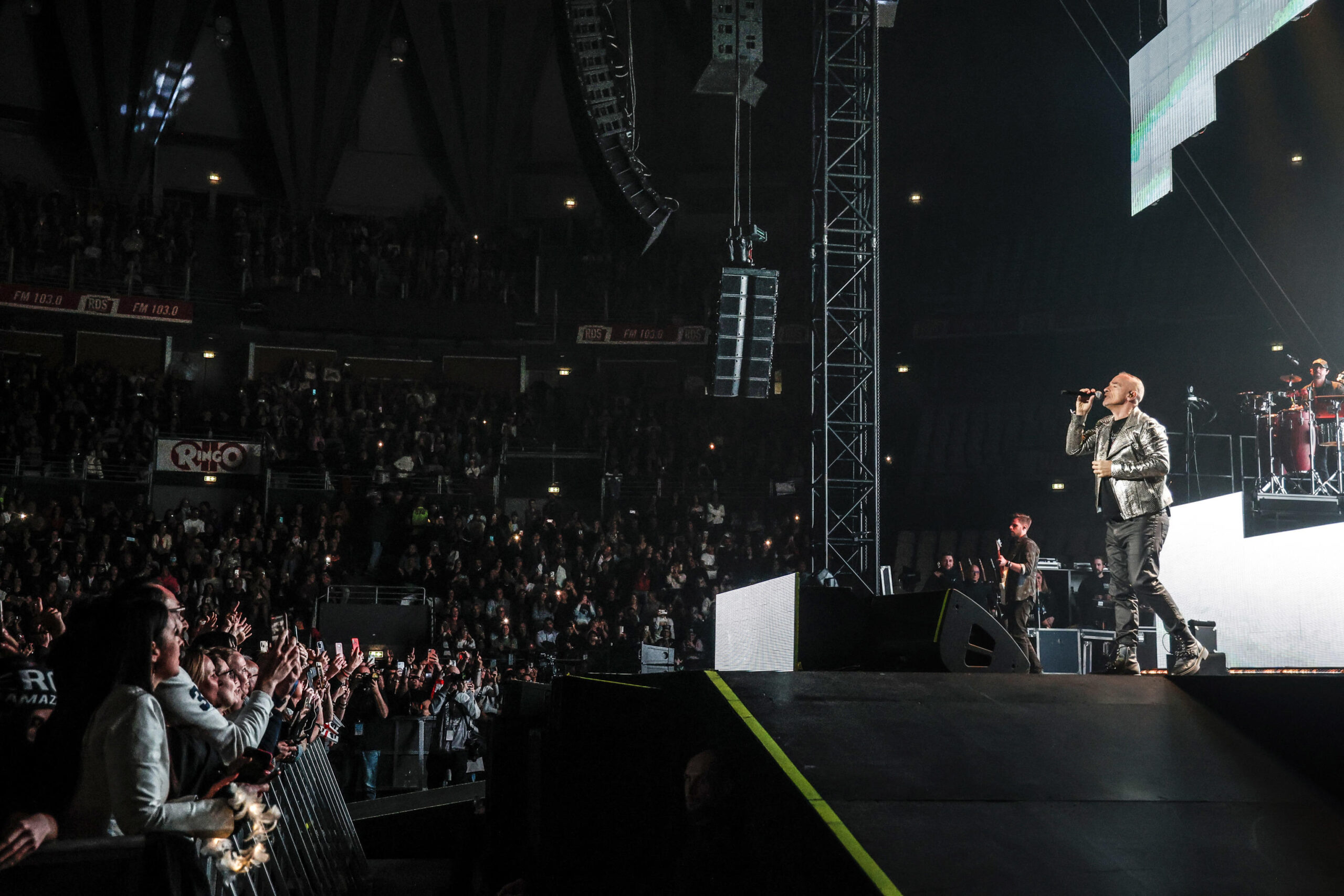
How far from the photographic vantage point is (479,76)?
29344 millimetres

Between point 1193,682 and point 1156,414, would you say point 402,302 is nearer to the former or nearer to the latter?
point 1156,414

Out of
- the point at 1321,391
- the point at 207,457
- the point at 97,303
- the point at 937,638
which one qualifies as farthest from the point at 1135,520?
the point at 97,303

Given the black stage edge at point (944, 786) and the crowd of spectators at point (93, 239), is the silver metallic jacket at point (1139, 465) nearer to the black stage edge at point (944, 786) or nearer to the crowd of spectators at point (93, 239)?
the black stage edge at point (944, 786)

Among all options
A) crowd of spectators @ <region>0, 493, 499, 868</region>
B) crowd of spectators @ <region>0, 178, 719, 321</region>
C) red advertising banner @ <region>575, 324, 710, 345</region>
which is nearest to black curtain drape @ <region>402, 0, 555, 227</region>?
crowd of spectators @ <region>0, 178, 719, 321</region>

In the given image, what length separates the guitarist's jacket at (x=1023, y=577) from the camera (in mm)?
9898

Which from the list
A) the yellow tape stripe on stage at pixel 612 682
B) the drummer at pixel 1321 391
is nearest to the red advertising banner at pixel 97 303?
the drummer at pixel 1321 391

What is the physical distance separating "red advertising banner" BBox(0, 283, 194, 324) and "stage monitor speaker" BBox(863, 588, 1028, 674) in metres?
24.7

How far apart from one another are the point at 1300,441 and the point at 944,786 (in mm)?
11047

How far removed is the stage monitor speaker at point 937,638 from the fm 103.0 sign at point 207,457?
68.1ft

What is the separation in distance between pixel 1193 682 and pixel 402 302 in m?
25.8

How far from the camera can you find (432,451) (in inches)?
990

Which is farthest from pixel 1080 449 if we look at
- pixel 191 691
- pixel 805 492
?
pixel 805 492

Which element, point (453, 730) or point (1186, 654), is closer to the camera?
point (1186, 654)

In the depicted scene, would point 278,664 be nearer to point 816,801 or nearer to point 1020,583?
point 816,801
